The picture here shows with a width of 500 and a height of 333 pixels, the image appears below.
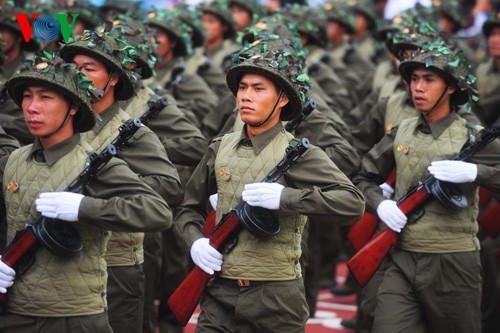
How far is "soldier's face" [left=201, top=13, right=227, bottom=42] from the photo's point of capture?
14.1 m

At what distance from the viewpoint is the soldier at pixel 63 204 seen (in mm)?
6336

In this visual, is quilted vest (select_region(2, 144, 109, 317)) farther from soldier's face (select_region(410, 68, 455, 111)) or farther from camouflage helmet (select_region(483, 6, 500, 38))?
camouflage helmet (select_region(483, 6, 500, 38))

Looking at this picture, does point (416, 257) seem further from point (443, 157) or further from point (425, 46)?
point (425, 46)

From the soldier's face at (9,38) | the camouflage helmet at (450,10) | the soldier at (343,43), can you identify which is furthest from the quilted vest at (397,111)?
the camouflage helmet at (450,10)

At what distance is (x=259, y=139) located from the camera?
23.5ft

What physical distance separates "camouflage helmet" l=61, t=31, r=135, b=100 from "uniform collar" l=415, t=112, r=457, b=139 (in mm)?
2113

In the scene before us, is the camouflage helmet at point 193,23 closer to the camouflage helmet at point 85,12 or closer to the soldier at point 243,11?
the camouflage helmet at point 85,12

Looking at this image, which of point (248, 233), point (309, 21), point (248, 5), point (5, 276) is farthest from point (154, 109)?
point (248, 5)

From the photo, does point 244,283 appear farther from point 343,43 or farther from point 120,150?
point 343,43

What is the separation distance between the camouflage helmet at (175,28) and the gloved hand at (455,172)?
4433 millimetres

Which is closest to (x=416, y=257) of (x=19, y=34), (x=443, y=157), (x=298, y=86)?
(x=443, y=157)

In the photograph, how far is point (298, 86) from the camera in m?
7.38

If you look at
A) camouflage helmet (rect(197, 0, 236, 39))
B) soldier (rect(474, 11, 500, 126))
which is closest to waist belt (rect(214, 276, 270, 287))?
soldier (rect(474, 11, 500, 126))

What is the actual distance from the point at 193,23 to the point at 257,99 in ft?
18.9
